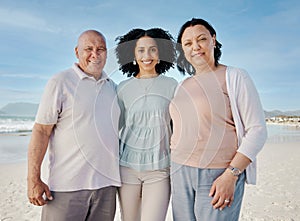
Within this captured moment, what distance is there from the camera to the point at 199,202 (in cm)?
180

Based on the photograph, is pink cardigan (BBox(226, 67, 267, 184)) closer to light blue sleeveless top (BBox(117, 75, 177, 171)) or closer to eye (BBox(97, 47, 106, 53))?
light blue sleeveless top (BBox(117, 75, 177, 171))

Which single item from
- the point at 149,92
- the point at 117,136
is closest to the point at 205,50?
the point at 149,92

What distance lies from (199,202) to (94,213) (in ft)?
2.50

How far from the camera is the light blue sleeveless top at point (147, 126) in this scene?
6.75 ft

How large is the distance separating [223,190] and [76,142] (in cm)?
96

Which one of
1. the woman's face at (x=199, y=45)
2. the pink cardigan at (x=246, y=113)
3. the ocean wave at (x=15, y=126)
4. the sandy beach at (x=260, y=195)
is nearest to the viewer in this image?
the pink cardigan at (x=246, y=113)

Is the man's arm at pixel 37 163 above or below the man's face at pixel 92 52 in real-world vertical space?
below

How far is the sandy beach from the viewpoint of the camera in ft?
14.4

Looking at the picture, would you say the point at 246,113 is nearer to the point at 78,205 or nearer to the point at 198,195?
the point at 198,195

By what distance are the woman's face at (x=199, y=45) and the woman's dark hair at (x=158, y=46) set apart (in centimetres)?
23

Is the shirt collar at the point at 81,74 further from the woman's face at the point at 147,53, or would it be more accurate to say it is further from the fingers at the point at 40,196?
the fingers at the point at 40,196

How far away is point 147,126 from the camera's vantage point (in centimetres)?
206

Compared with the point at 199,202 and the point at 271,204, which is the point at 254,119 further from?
the point at 271,204

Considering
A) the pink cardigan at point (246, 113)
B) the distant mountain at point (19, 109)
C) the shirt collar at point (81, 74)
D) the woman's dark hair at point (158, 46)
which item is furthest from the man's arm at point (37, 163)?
the distant mountain at point (19, 109)
